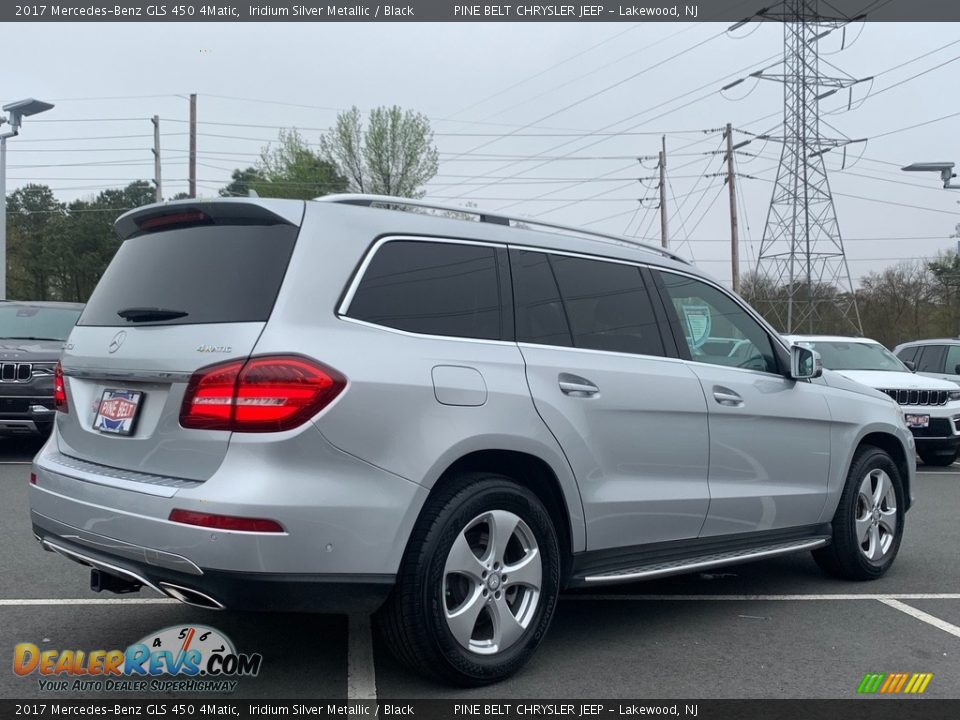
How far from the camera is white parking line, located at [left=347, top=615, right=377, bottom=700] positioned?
3936 millimetres

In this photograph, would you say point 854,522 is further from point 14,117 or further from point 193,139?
point 193,139

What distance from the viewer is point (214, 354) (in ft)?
11.9

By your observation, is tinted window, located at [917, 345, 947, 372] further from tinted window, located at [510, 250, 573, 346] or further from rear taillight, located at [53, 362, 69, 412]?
rear taillight, located at [53, 362, 69, 412]

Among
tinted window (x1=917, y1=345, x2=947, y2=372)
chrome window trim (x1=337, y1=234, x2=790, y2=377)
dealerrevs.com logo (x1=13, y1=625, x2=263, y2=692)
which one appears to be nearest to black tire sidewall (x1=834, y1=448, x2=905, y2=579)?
chrome window trim (x1=337, y1=234, x2=790, y2=377)

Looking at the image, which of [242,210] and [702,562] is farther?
[702,562]

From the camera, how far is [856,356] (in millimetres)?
13055

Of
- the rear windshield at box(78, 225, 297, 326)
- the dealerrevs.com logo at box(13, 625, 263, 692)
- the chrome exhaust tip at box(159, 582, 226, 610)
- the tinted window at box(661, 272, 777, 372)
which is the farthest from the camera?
the tinted window at box(661, 272, 777, 372)

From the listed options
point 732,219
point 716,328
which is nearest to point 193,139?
point 732,219

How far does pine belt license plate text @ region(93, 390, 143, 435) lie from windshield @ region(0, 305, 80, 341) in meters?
8.01

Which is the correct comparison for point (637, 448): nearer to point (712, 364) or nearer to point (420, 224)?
point (712, 364)

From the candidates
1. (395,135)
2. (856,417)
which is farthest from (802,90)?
(856,417)

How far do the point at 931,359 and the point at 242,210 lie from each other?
13526mm

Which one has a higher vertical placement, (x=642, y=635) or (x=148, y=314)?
(x=148, y=314)

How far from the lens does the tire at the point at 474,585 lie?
376 centimetres
